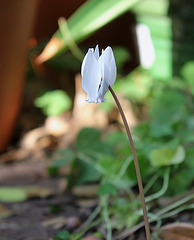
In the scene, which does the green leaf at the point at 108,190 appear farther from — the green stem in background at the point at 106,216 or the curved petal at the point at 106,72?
the curved petal at the point at 106,72

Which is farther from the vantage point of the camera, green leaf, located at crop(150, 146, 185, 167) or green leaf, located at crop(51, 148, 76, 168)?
green leaf, located at crop(51, 148, 76, 168)

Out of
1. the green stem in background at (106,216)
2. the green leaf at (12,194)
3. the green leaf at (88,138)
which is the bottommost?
the green stem in background at (106,216)

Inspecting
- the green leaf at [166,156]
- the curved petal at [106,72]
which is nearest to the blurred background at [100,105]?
the green leaf at [166,156]

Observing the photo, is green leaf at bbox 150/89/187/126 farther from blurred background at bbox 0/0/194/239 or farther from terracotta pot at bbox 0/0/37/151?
terracotta pot at bbox 0/0/37/151

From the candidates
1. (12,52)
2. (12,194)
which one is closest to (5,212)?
(12,194)

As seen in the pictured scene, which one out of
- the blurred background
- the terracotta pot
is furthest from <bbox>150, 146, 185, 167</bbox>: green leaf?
the terracotta pot

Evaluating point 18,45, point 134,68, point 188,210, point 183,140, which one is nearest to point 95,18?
point 183,140
